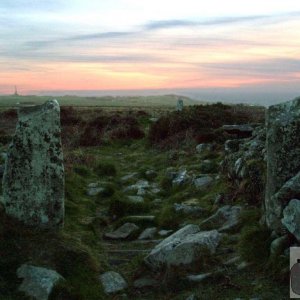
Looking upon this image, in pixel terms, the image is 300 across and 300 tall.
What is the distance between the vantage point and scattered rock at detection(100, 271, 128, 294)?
7.34m

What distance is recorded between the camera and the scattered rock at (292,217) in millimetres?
6836

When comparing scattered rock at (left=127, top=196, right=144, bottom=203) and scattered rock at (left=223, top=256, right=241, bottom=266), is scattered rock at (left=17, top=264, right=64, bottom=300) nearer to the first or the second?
scattered rock at (left=223, top=256, right=241, bottom=266)

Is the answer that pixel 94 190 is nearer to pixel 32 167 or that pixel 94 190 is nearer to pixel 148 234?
pixel 148 234

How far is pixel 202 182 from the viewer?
42.1 feet

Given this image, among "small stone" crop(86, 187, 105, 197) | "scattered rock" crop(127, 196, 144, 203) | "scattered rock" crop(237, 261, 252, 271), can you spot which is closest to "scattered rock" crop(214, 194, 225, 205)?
"scattered rock" crop(127, 196, 144, 203)

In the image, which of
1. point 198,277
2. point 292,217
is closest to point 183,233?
point 198,277

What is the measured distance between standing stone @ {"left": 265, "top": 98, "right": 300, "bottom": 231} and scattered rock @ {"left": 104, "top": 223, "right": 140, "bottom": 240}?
3.24m

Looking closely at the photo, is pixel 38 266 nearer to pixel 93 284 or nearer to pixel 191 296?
pixel 93 284

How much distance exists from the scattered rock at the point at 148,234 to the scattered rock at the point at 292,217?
136 inches

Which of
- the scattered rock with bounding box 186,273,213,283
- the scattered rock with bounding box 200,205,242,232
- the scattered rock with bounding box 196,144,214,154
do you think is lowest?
the scattered rock with bounding box 186,273,213,283

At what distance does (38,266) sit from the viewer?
24.1 ft

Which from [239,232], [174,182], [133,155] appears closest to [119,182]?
[174,182]

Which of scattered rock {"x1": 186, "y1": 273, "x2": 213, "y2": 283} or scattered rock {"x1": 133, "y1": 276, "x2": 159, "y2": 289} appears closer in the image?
scattered rock {"x1": 186, "y1": 273, "x2": 213, "y2": 283}

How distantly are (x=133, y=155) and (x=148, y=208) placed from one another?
31.0 feet
